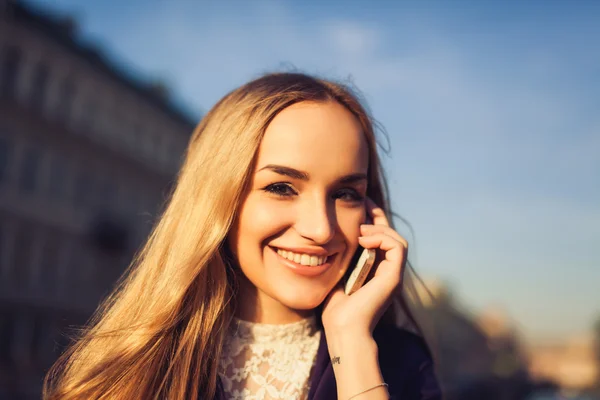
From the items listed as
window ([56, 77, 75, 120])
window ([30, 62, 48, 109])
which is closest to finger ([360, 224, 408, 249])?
window ([30, 62, 48, 109])

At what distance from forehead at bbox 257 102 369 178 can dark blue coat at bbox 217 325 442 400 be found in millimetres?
610

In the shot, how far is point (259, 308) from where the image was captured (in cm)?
235

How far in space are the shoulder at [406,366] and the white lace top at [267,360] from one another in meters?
0.25

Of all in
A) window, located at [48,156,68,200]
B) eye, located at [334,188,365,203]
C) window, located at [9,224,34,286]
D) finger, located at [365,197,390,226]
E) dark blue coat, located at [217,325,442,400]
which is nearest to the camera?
dark blue coat, located at [217,325,442,400]

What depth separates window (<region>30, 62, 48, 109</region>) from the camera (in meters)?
23.6

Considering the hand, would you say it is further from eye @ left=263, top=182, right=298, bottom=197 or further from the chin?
eye @ left=263, top=182, right=298, bottom=197

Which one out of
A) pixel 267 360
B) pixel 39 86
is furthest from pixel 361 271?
pixel 39 86

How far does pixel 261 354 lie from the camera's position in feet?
7.58

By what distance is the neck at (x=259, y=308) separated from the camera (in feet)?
7.67

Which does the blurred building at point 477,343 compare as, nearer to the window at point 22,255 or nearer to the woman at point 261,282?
the window at point 22,255

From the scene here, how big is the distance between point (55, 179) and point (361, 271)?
2453 centimetres

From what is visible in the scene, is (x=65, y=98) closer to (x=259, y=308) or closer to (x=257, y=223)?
(x=259, y=308)

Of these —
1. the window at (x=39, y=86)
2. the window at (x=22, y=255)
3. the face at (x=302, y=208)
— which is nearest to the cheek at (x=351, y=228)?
the face at (x=302, y=208)

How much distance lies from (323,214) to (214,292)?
18.4 inches
